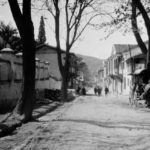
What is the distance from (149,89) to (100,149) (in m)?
14.8

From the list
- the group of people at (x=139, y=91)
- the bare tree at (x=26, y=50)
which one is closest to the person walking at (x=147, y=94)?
the group of people at (x=139, y=91)

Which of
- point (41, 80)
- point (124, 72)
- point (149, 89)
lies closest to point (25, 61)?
point (149, 89)

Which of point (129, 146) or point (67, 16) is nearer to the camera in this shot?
point (129, 146)

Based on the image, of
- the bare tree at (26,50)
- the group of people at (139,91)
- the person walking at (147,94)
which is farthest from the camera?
the group of people at (139,91)

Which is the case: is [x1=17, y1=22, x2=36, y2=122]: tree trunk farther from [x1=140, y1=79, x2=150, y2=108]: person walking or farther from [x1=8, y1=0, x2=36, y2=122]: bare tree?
[x1=140, y1=79, x2=150, y2=108]: person walking

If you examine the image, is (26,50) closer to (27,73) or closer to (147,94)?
(27,73)

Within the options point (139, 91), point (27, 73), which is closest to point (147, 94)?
point (139, 91)

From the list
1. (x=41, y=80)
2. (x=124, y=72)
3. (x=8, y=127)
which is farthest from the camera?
(x=124, y=72)

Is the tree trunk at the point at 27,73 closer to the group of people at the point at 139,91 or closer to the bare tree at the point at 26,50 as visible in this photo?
the bare tree at the point at 26,50

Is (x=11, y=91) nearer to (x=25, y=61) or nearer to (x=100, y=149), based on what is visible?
(x=25, y=61)

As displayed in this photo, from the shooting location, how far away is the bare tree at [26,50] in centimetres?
1346

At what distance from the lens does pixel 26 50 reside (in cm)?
1366

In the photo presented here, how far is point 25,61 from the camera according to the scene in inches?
539

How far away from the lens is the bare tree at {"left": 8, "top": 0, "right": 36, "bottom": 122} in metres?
13.5
